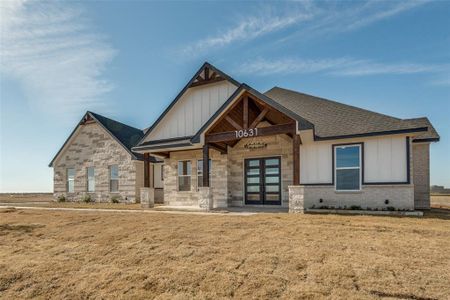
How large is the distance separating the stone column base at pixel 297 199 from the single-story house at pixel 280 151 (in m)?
0.04

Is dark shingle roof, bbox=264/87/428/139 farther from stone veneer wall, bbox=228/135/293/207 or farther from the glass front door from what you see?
the glass front door

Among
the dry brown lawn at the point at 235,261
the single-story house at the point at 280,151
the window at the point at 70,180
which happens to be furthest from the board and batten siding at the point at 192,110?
the window at the point at 70,180

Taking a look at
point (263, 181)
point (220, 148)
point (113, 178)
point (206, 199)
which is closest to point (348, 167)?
point (263, 181)

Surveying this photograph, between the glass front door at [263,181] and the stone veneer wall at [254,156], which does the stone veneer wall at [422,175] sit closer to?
the stone veneer wall at [254,156]

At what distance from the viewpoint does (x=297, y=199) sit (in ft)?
34.2

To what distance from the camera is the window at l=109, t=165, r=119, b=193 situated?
20.7 meters

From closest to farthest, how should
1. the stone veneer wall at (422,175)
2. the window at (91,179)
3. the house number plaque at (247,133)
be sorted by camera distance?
the house number plaque at (247,133), the stone veneer wall at (422,175), the window at (91,179)

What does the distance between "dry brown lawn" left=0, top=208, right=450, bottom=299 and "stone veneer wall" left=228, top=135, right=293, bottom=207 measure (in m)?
4.65

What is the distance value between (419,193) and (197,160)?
11370mm

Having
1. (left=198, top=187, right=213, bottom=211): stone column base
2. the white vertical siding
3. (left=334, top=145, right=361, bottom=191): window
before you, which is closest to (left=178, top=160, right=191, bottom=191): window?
(left=198, top=187, right=213, bottom=211): stone column base

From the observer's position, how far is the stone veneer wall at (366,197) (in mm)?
10773

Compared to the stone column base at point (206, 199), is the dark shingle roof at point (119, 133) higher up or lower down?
higher up

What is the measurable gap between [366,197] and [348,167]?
1433mm

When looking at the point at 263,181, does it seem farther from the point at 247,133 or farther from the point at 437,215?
the point at 437,215
